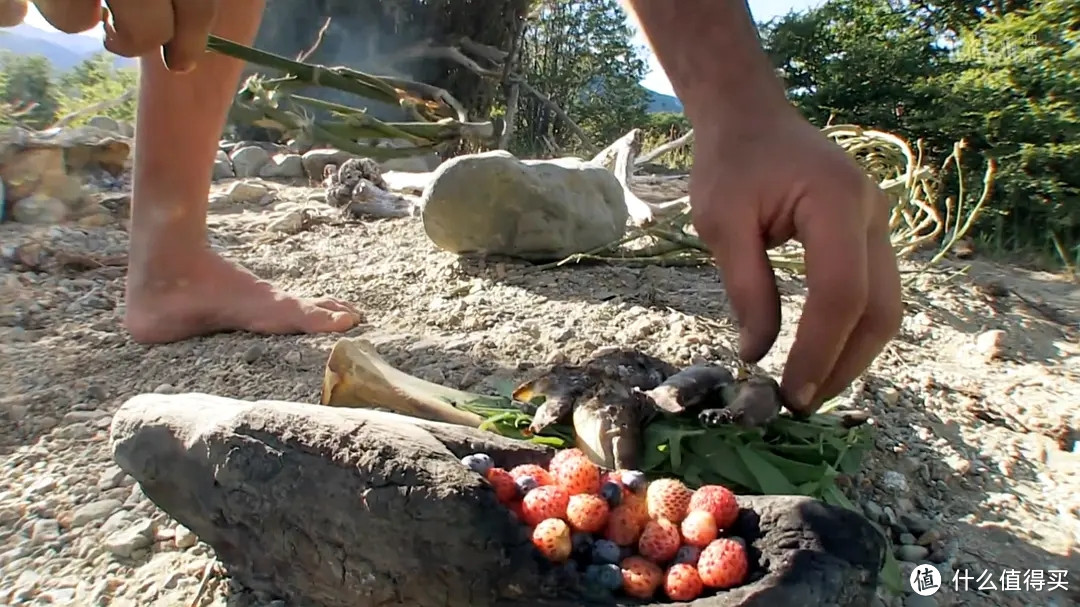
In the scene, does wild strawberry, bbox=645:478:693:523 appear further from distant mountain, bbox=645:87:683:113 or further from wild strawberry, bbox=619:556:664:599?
distant mountain, bbox=645:87:683:113

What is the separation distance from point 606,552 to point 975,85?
14.1ft

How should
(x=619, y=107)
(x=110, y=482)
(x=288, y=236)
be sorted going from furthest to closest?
(x=619, y=107) < (x=288, y=236) < (x=110, y=482)

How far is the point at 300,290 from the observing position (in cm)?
279

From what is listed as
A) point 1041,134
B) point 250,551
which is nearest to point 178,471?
point 250,551

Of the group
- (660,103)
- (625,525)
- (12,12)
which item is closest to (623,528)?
(625,525)

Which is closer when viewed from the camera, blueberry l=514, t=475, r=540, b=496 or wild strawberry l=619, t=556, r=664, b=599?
wild strawberry l=619, t=556, r=664, b=599

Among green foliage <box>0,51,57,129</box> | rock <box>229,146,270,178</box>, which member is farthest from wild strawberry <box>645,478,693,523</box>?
green foliage <box>0,51,57,129</box>

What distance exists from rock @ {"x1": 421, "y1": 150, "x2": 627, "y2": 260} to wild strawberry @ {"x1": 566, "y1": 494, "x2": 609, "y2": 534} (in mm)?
1852

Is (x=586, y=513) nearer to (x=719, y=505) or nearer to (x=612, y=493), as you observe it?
(x=612, y=493)

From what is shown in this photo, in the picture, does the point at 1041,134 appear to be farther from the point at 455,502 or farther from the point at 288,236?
the point at 455,502

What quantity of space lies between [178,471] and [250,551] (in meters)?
0.15

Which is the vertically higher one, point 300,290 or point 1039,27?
point 1039,27

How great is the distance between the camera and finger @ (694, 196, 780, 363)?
1.21 metres

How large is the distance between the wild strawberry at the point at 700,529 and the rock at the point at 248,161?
15.7 ft
